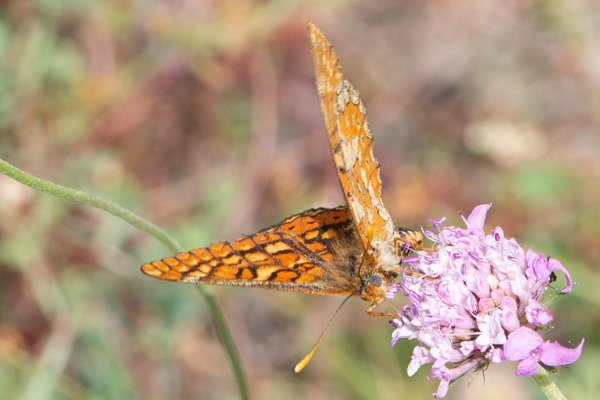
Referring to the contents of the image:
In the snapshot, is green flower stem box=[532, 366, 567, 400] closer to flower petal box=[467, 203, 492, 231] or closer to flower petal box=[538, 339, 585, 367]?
flower petal box=[538, 339, 585, 367]

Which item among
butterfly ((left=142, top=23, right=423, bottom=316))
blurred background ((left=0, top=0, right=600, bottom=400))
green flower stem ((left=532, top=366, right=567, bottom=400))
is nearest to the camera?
green flower stem ((left=532, top=366, right=567, bottom=400))

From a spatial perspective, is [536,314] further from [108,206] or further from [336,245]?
[108,206]

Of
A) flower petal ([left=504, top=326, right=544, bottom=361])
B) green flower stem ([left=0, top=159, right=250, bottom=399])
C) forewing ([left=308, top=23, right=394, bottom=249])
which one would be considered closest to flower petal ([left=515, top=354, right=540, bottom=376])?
flower petal ([left=504, top=326, right=544, bottom=361])

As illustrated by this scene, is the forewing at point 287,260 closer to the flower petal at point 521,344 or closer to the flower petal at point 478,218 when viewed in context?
the flower petal at point 478,218

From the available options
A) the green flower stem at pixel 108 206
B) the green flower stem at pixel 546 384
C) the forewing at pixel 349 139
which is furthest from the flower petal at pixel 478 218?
the green flower stem at pixel 108 206

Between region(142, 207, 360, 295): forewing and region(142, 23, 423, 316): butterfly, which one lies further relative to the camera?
region(142, 23, 423, 316): butterfly
